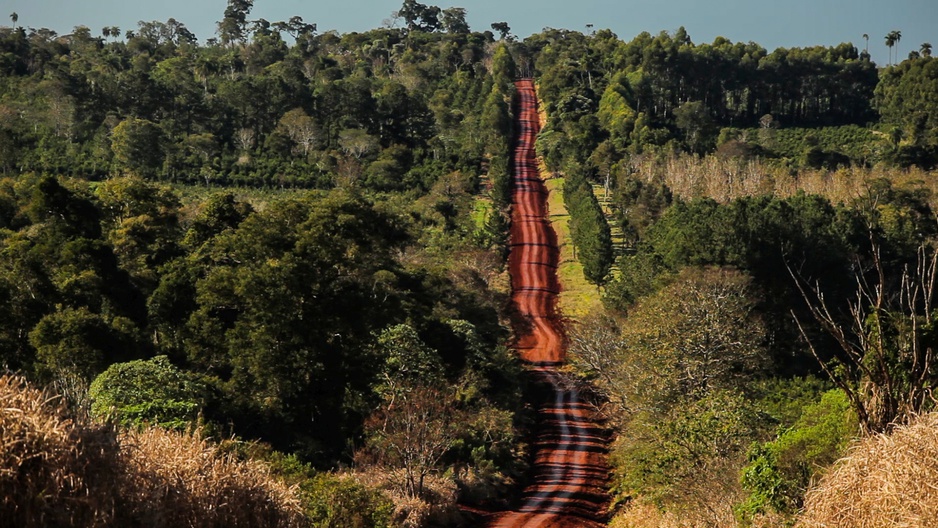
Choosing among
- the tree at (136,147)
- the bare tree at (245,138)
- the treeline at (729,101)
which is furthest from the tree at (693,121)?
the tree at (136,147)

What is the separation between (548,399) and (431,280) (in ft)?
31.6

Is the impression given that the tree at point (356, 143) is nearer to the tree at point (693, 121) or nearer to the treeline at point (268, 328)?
the tree at point (693, 121)

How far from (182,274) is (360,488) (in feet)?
45.4

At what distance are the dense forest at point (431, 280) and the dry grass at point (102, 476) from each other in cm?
153

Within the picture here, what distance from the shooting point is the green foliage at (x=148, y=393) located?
22109 mm

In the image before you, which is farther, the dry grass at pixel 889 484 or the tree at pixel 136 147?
the tree at pixel 136 147

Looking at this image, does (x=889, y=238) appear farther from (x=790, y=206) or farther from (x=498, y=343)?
(x=498, y=343)

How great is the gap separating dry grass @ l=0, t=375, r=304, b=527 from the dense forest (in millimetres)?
1534

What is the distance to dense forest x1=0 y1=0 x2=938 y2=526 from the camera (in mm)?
23109

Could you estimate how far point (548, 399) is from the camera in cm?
4825

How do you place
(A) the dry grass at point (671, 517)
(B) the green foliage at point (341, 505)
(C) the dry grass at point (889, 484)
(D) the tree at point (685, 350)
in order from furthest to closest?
(D) the tree at point (685, 350) < (A) the dry grass at point (671, 517) < (B) the green foliage at point (341, 505) < (C) the dry grass at point (889, 484)

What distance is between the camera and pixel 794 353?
1825 inches

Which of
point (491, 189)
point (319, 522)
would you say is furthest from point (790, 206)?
point (319, 522)

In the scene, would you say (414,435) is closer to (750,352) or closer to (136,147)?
(750,352)
